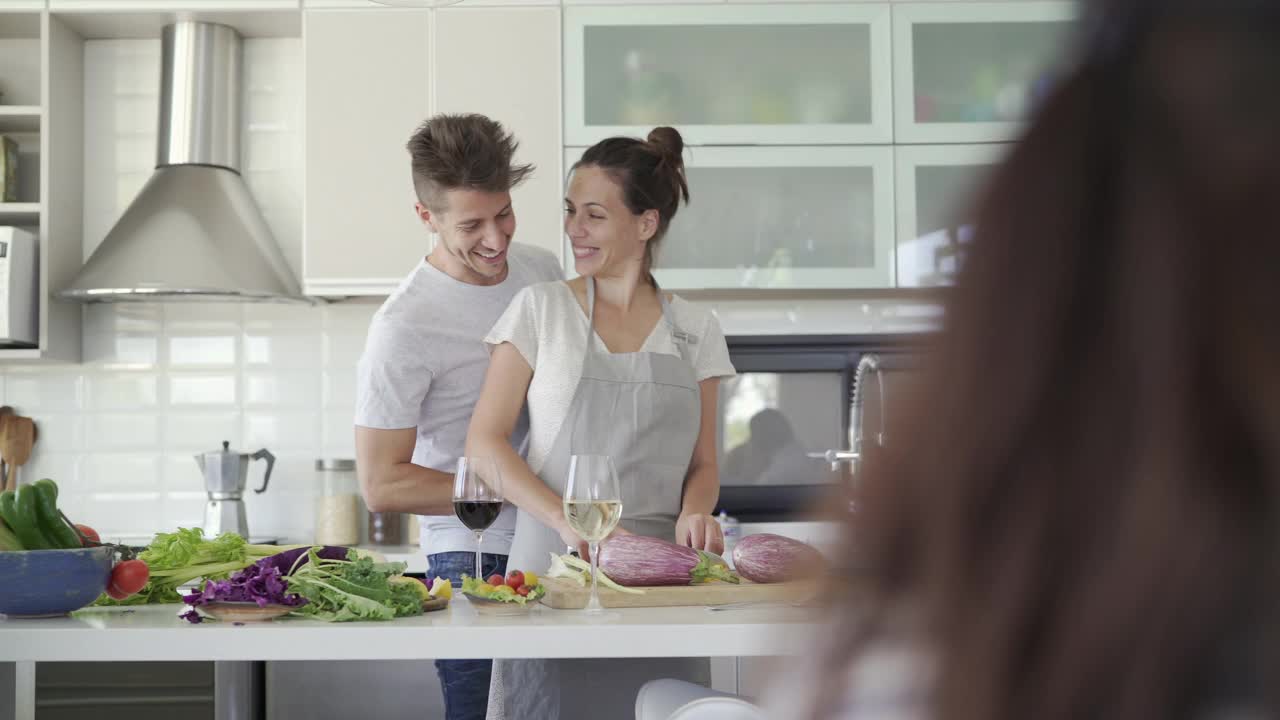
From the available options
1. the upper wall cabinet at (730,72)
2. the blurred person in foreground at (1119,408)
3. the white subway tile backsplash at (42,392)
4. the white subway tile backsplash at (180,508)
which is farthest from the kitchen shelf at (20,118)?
the blurred person in foreground at (1119,408)

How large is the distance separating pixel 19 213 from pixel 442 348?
2095 millimetres

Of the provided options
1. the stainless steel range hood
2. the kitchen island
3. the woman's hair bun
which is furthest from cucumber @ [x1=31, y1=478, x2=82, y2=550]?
the stainless steel range hood

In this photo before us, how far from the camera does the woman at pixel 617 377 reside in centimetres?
205

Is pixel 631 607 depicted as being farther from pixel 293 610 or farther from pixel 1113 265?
pixel 1113 265

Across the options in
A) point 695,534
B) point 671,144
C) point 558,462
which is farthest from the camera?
point 671,144

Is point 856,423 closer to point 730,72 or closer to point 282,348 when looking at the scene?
point 730,72

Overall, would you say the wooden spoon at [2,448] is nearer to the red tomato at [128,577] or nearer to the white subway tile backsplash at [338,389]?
the white subway tile backsplash at [338,389]

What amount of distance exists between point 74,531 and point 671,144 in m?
1.20

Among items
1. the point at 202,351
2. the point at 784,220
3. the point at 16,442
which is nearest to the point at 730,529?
the point at 784,220

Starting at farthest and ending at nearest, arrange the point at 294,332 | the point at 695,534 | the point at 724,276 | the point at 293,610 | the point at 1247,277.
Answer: the point at 294,332
the point at 724,276
the point at 695,534
the point at 293,610
the point at 1247,277

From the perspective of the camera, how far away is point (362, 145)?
360 centimetres

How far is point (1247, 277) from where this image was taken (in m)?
0.33

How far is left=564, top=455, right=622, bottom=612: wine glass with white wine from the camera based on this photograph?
5.27 feet

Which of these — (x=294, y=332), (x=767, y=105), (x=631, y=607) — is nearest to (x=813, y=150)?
(x=767, y=105)
